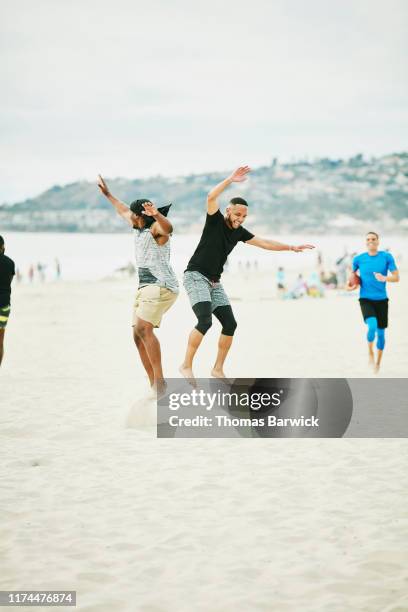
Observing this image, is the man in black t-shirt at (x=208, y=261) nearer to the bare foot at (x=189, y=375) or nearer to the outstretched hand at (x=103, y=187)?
the bare foot at (x=189, y=375)

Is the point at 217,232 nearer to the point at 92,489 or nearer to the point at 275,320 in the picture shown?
the point at 92,489

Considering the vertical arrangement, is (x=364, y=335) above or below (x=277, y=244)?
below

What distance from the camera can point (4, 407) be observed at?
6.57m

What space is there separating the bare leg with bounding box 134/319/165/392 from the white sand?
1.59 ft

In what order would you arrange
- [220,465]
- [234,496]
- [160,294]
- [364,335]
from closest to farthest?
[234,496], [220,465], [160,294], [364,335]

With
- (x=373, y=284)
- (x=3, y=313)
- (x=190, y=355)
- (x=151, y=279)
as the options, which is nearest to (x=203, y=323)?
(x=190, y=355)

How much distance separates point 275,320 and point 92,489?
10.9 m

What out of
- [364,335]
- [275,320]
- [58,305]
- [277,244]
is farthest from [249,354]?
[58,305]

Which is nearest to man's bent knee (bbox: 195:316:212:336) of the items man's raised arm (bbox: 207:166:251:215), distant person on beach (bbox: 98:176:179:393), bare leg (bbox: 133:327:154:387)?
distant person on beach (bbox: 98:176:179:393)

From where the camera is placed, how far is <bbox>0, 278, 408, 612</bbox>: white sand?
310 cm

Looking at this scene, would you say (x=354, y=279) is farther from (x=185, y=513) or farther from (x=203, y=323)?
(x=185, y=513)

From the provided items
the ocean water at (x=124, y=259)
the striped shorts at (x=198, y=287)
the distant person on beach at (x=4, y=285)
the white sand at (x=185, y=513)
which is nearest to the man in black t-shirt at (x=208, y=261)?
the striped shorts at (x=198, y=287)

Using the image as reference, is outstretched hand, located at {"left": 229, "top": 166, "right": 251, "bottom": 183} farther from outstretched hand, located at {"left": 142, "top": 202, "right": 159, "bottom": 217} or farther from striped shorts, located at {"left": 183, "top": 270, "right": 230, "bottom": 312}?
striped shorts, located at {"left": 183, "top": 270, "right": 230, "bottom": 312}

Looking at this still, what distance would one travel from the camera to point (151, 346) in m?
6.10
